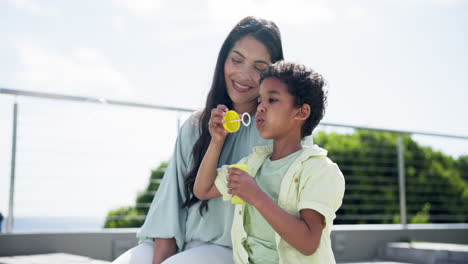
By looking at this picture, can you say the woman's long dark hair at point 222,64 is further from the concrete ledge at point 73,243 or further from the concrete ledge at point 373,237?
the concrete ledge at point 373,237

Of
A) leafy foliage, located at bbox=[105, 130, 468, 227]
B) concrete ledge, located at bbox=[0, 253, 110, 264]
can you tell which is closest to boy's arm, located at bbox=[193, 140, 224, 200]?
concrete ledge, located at bbox=[0, 253, 110, 264]

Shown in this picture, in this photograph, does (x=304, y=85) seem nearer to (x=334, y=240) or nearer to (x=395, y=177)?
(x=334, y=240)

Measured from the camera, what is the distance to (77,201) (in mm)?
4164

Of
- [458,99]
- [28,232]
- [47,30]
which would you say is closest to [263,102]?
[28,232]

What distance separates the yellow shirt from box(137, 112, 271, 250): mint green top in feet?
1.08

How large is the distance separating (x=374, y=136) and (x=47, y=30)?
57.3 feet

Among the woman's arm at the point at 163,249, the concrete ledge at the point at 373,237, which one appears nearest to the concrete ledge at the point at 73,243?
the woman's arm at the point at 163,249

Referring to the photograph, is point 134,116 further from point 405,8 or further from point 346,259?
point 405,8

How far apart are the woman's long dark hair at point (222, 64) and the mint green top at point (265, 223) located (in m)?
0.35

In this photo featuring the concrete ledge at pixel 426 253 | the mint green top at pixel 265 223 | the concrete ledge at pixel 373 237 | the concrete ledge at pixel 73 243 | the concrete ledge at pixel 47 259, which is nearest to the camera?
the mint green top at pixel 265 223

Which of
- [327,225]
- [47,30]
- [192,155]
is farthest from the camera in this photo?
[47,30]

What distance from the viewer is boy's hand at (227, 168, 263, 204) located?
5.37 ft

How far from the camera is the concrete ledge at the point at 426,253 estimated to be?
3467 mm

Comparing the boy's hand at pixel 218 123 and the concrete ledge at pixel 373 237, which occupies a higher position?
the boy's hand at pixel 218 123
